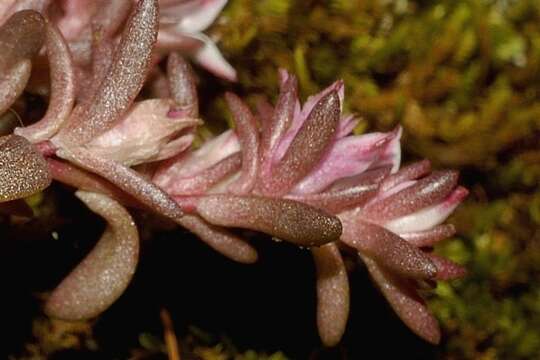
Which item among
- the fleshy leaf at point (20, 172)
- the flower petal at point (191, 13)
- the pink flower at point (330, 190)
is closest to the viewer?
the fleshy leaf at point (20, 172)

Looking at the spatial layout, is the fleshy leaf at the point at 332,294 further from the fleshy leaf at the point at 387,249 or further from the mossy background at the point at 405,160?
the mossy background at the point at 405,160

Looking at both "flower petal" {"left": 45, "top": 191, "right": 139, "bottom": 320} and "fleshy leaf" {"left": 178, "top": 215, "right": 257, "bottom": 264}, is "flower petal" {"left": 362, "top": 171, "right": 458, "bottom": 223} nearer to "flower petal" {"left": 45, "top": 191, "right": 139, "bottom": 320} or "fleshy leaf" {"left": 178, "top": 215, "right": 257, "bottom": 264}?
"fleshy leaf" {"left": 178, "top": 215, "right": 257, "bottom": 264}

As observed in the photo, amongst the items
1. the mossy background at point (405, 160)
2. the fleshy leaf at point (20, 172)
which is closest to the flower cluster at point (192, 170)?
the fleshy leaf at point (20, 172)

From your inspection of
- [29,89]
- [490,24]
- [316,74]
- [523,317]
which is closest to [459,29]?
[490,24]

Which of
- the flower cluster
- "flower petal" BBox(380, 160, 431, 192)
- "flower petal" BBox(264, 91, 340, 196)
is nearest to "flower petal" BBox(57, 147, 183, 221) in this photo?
the flower cluster

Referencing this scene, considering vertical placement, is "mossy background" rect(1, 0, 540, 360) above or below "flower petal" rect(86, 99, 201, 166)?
below

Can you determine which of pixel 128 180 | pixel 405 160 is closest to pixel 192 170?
pixel 128 180

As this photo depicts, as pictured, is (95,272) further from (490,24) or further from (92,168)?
(490,24)

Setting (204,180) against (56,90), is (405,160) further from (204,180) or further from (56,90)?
(56,90)
